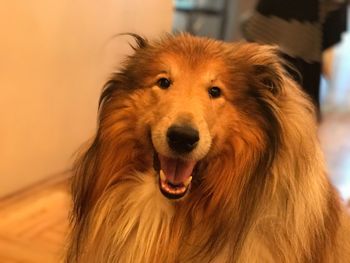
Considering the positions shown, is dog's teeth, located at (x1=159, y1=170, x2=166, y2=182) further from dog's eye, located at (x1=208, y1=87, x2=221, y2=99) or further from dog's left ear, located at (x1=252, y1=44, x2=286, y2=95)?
dog's left ear, located at (x1=252, y1=44, x2=286, y2=95)

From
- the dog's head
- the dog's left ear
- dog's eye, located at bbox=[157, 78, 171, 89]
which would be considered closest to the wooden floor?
the dog's head

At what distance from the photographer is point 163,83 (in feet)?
5.19

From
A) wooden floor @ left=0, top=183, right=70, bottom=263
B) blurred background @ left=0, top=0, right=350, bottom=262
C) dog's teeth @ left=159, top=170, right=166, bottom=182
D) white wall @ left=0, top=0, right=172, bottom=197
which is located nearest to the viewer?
dog's teeth @ left=159, top=170, right=166, bottom=182

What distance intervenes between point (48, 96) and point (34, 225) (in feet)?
2.46

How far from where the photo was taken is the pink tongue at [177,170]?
1.52 meters

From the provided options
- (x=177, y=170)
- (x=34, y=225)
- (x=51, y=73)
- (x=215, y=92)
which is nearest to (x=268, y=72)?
(x=215, y=92)

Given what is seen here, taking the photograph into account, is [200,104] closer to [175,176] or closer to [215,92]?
[215,92]

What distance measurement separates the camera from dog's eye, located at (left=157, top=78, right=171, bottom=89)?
1573 millimetres

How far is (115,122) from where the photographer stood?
159 centimetres

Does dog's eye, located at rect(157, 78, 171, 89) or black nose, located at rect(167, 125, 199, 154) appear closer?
black nose, located at rect(167, 125, 199, 154)

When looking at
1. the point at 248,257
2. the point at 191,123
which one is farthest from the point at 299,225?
the point at 191,123

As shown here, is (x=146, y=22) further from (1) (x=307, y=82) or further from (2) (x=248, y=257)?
(2) (x=248, y=257)

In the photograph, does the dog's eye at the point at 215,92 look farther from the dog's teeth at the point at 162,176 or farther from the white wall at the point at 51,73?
the white wall at the point at 51,73

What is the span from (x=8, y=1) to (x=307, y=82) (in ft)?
5.67
